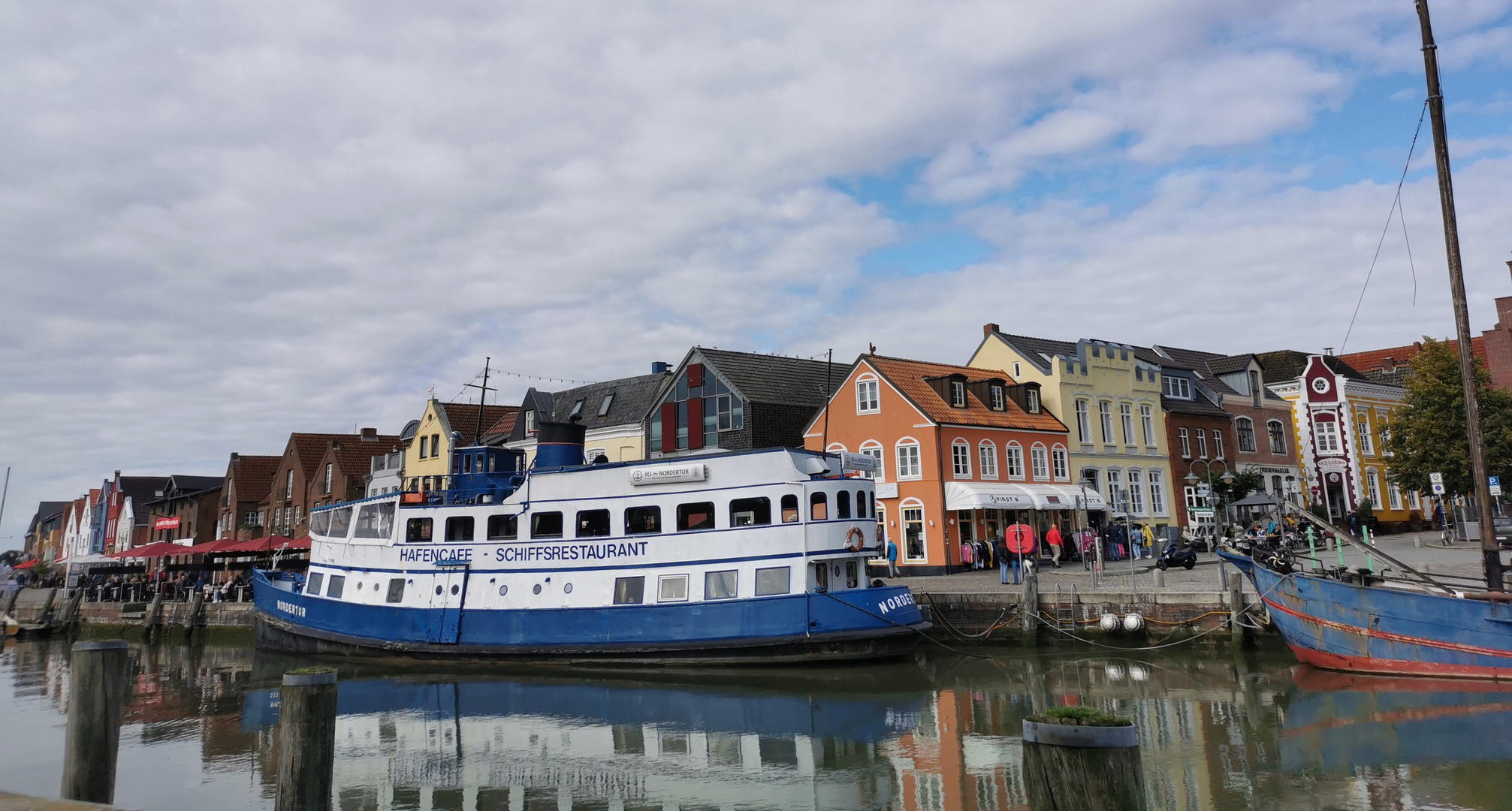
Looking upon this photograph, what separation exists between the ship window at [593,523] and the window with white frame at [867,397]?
15.4 metres

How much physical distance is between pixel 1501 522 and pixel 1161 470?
12.1 m

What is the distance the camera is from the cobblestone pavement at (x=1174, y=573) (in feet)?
71.4

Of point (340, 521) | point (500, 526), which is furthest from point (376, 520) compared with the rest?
point (500, 526)

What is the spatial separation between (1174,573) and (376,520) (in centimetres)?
2233

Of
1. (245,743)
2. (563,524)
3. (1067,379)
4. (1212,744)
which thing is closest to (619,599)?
(563,524)

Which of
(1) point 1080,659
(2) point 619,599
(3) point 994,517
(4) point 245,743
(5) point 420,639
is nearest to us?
(4) point 245,743

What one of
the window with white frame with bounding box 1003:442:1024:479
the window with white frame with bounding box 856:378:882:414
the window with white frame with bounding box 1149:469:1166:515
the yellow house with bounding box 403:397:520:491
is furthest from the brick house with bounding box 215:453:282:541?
the window with white frame with bounding box 1149:469:1166:515

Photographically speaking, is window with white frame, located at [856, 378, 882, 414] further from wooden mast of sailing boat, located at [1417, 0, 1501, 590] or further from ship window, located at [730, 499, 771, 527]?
wooden mast of sailing boat, located at [1417, 0, 1501, 590]

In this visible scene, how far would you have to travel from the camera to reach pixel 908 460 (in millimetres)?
33906

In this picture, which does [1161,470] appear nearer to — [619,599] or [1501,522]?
[1501,522]

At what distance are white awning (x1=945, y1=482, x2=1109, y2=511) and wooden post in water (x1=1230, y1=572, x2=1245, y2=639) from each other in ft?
35.4

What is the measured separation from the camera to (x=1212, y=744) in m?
12.8

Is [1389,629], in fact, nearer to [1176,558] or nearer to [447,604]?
[1176,558]

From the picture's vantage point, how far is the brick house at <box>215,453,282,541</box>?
58.0 metres
